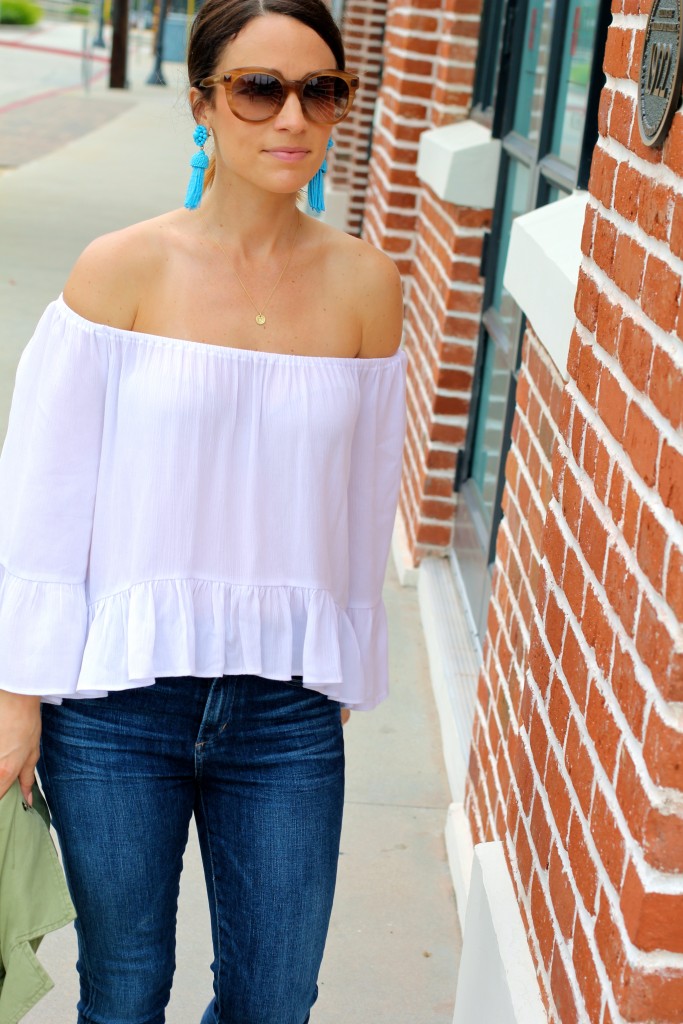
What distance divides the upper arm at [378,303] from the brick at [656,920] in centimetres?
97

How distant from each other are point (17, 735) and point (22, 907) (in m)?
0.26

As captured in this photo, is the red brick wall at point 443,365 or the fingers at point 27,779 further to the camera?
the red brick wall at point 443,365

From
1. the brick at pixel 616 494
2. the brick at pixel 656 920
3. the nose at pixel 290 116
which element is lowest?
the brick at pixel 656 920

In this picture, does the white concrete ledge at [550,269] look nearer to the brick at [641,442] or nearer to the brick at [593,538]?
the brick at [593,538]

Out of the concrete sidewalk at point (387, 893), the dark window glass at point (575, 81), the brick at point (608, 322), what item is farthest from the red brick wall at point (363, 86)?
the brick at point (608, 322)

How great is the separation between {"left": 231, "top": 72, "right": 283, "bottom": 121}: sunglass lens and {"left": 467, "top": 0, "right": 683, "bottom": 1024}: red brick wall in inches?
20.8

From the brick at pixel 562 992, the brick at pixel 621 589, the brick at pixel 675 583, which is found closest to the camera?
the brick at pixel 675 583

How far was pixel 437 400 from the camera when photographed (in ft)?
18.7

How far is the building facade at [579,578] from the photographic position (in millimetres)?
1719

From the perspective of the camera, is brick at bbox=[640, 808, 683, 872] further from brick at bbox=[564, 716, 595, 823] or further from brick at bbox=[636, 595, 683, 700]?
brick at bbox=[564, 716, 595, 823]

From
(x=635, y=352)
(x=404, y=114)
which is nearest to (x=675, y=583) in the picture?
(x=635, y=352)

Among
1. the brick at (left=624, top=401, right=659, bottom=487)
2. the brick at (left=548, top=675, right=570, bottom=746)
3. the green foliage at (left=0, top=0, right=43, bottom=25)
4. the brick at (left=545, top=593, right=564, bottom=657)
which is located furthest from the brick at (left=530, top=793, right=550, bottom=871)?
the green foliage at (left=0, top=0, right=43, bottom=25)

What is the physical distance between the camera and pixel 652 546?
5.74ft

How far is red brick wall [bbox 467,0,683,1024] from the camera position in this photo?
1688mm
